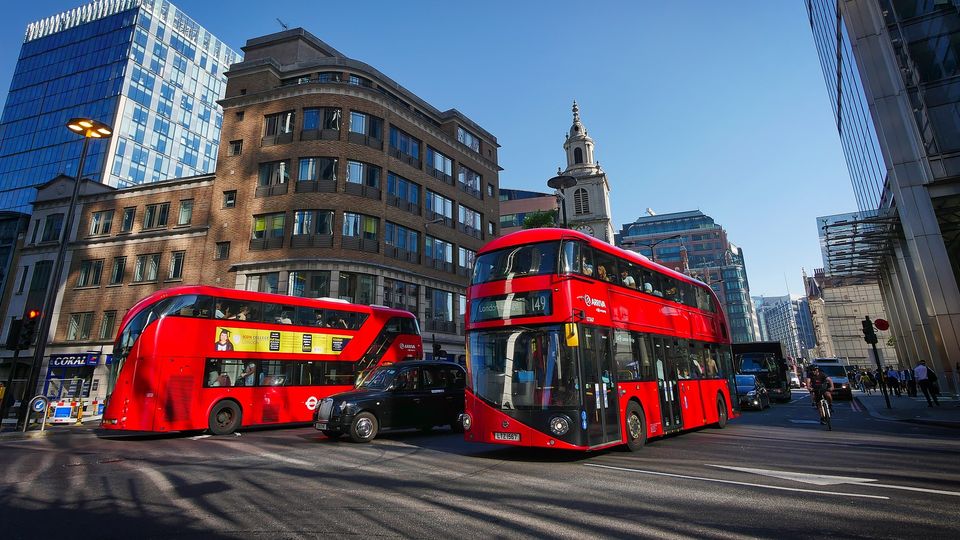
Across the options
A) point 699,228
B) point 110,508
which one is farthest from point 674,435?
point 699,228

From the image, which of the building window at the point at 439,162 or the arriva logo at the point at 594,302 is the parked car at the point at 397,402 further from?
the building window at the point at 439,162

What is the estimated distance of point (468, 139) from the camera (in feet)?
136

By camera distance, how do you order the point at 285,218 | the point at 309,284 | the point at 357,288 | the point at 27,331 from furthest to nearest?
1. the point at 285,218
2. the point at 357,288
3. the point at 309,284
4. the point at 27,331

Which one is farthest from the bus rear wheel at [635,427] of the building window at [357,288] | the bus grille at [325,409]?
the building window at [357,288]

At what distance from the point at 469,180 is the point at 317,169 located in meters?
14.4

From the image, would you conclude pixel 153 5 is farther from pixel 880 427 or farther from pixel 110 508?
pixel 880 427

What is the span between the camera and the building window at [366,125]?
3083 centimetres

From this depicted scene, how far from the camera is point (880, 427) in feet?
42.7

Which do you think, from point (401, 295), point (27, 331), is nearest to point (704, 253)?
point (401, 295)

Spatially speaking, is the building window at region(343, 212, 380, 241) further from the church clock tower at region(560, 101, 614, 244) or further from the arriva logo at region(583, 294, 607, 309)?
the church clock tower at region(560, 101, 614, 244)

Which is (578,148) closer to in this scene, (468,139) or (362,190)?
(468,139)

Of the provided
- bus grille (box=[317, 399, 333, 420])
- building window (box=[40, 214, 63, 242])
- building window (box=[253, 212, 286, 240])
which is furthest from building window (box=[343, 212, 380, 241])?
building window (box=[40, 214, 63, 242])

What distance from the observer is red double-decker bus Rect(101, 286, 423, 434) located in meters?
12.7

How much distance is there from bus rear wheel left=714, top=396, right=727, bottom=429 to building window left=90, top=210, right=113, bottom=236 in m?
40.9
